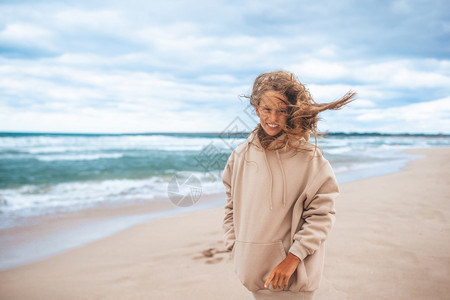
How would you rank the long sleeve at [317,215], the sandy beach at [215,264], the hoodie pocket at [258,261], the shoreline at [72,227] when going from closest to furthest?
1. the long sleeve at [317,215]
2. the hoodie pocket at [258,261]
3. the sandy beach at [215,264]
4. the shoreline at [72,227]

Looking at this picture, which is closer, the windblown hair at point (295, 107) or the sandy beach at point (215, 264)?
the windblown hair at point (295, 107)

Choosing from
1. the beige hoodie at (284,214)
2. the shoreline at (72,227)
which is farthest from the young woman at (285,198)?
the shoreline at (72,227)

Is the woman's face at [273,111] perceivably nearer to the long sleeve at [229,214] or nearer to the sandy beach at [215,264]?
the long sleeve at [229,214]

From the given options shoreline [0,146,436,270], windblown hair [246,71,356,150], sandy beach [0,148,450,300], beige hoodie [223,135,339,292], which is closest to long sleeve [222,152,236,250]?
beige hoodie [223,135,339,292]

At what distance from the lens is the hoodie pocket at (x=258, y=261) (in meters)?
1.39

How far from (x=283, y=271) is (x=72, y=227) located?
490 centimetres

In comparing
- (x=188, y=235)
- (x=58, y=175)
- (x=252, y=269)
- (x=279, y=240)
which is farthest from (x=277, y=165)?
(x=58, y=175)

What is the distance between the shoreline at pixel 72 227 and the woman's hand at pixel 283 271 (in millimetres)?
3689

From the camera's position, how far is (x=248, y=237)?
1429 mm

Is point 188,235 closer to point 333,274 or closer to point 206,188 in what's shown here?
point 333,274

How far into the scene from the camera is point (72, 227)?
5.20 meters

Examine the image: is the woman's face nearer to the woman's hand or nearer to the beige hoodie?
the beige hoodie

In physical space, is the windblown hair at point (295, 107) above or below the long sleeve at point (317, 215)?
above

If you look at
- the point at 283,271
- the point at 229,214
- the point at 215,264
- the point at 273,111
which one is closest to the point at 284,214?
the point at 283,271
